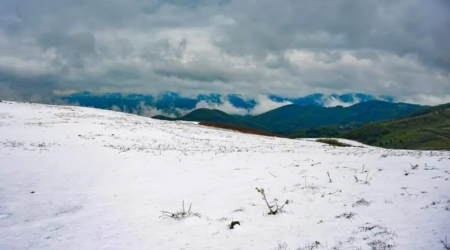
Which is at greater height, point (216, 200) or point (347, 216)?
point (347, 216)

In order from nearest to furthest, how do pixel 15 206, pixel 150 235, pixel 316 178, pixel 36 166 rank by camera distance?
pixel 150 235 → pixel 15 206 → pixel 316 178 → pixel 36 166

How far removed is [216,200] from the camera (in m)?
16.1

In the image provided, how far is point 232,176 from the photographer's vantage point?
69.4 ft

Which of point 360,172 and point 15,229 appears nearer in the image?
point 15,229

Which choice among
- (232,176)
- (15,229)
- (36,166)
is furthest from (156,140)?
(15,229)

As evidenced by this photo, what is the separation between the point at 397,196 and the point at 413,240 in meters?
4.90

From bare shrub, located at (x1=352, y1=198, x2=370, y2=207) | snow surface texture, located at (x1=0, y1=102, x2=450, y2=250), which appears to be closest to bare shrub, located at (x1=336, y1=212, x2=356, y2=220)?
snow surface texture, located at (x1=0, y1=102, x2=450, y2=250)

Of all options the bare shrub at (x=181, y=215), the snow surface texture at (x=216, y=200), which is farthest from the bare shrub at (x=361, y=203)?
the bare shrub at (x=181, y=215)

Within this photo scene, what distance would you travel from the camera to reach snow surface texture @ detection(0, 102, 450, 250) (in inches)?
448

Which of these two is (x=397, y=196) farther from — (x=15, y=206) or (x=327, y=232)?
(x=15, y=206)

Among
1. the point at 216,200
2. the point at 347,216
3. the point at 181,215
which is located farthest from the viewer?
the point at 216,200

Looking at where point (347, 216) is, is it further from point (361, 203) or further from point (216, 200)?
point (216, 200)

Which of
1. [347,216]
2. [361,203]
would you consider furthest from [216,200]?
[361,203]

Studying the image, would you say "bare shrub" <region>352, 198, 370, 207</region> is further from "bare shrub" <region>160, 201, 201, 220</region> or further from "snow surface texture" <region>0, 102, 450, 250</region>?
"bare shrub" <region>160, 201, 201, 220</region>
